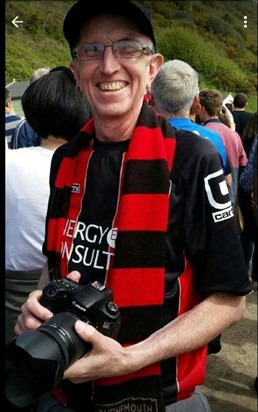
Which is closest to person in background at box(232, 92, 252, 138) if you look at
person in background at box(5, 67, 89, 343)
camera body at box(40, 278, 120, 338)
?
person in background at box(5, 67, 89, 343)

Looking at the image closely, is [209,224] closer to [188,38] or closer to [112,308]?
[112,308]

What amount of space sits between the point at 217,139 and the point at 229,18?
555 cm

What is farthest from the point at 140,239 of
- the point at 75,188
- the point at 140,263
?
the point at 75,188

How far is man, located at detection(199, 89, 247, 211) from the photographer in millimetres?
3609

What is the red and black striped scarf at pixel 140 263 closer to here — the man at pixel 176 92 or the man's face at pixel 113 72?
the man's face at pixel 113 72

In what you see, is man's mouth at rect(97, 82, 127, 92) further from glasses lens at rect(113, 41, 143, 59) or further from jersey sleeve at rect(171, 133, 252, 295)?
jersey sleeve at rect(171, 133, 252, 295)

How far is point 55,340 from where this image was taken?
98 cm

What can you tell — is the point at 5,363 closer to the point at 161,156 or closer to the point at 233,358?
the point at 161,156

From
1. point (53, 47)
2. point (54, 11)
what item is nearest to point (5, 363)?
point (53, 47)

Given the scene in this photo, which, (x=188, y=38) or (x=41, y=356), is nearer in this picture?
(x=41, y=356)

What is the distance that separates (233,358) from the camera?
343cm

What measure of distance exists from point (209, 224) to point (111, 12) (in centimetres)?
54

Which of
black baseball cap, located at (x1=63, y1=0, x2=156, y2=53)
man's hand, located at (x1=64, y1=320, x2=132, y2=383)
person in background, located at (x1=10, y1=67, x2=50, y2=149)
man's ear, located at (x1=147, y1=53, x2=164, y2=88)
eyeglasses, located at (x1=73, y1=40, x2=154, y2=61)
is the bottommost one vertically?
person in background, located at (x1=10, y1=67, x2=50, y2=149)

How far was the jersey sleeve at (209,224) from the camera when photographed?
3.73 feet
